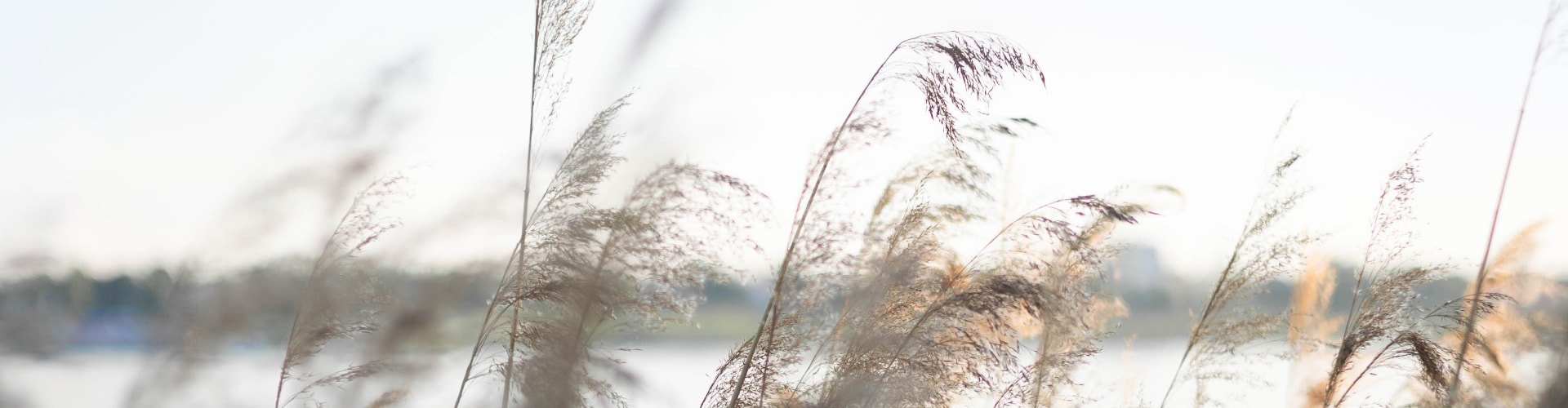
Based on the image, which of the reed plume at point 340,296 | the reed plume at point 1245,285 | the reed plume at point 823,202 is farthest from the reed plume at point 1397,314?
the reed plume at point 340,296

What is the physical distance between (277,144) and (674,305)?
1.08 meters

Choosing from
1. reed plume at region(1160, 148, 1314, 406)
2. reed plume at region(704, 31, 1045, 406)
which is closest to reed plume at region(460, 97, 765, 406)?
reed plume at region(704, 31, 1045, 406)

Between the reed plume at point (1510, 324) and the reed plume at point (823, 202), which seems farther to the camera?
the reed plume at point (1510, 324)

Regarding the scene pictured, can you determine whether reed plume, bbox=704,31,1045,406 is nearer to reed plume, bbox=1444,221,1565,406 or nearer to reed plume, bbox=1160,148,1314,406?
reed plume, bbox=1160,148,1314,406

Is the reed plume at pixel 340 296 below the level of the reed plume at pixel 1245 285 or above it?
below

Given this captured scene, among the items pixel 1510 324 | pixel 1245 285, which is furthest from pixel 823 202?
pixel 1510 324

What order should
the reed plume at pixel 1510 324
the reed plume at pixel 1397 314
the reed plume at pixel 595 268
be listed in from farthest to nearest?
the reed plume at pixel 1510 324 → the reed plume at pixel 1397 314 → the reed plume at pixel 595 268

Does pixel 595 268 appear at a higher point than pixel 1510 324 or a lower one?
lower

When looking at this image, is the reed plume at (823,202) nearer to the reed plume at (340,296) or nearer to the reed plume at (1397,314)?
the reed plume at (340,296)

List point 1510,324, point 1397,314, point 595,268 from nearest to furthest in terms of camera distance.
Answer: point 595,268 → point 1397,314 → point 1510,324

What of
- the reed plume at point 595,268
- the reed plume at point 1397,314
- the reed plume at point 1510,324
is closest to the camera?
the reed plume at point 595,268

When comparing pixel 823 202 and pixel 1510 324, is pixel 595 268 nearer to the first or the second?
pixel 823 202

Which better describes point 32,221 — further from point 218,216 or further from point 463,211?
point 463,211

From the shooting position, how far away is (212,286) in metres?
2.64
